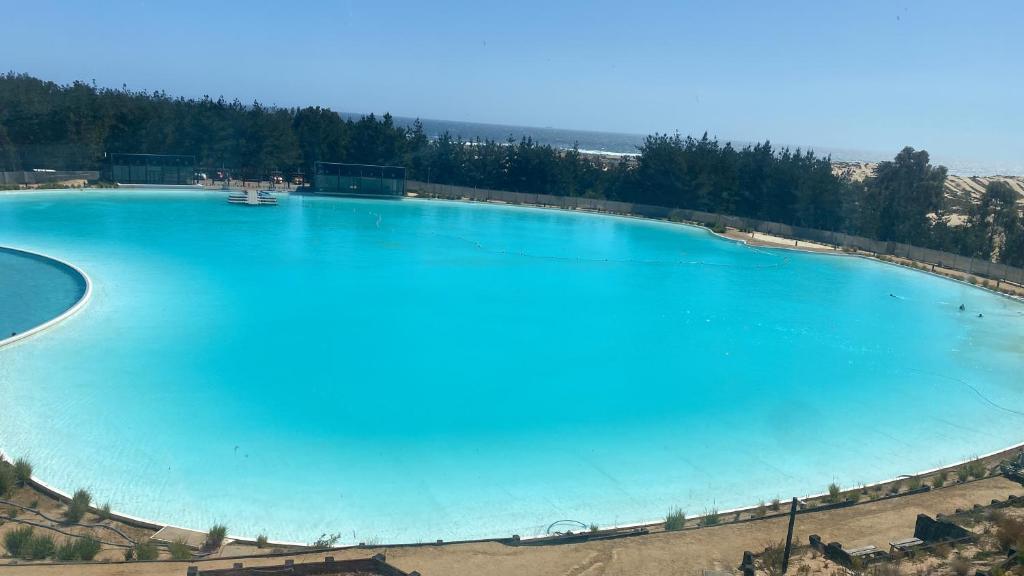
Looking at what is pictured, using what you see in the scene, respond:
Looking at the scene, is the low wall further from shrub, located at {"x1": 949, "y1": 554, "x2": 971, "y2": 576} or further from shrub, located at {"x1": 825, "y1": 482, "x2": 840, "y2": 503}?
shrub, located at {"x1": 949, "y1": 554, "x2": 971, "y2": 576}

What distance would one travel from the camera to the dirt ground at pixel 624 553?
6039 mm

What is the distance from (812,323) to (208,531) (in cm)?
1490

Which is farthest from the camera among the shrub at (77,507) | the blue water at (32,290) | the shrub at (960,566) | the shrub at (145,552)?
the blue water at (32,290)

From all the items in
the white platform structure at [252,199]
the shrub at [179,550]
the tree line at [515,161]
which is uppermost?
the tree line at [515,161]

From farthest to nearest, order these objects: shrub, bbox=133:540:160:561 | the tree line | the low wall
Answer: the tree line, the low wall, shrub, bbox=133:540:160:561

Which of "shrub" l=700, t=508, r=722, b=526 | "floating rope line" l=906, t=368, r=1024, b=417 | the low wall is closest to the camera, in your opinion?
"shrub" l=700, t=508, r=722, b=526

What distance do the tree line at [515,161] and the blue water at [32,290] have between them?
1885 cm

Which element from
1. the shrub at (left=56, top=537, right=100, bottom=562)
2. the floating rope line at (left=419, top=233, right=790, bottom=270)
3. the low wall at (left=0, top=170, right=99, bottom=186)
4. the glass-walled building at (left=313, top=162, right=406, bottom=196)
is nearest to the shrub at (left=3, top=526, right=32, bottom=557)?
the shrub at (left=56, top=537, right=100, bottom=562)

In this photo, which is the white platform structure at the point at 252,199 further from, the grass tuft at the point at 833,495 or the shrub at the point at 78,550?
the grass tuft at the point at 833,495

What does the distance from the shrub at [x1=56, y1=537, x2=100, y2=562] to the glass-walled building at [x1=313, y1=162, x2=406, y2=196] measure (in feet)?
108

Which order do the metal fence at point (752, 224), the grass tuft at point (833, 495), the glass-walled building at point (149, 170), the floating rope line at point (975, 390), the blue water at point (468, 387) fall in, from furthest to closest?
1. the glass-walled building at point (149, 170)
2. the metal fence at point (752, 224)
3. the floating rope line at point (975, 390)
4. the blue water at point (468, 387)
5. the grass tuft at point (833, 495)

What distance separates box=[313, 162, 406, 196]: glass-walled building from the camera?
38.5 metres

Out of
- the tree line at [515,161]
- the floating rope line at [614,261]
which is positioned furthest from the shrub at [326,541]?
the tree line at [515,161]

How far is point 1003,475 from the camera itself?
8.87 m
